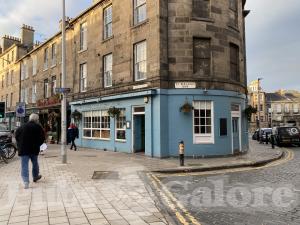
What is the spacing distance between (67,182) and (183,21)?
11155 mm

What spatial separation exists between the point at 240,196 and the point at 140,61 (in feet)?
39.5

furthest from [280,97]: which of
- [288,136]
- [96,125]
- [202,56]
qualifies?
[202,56]

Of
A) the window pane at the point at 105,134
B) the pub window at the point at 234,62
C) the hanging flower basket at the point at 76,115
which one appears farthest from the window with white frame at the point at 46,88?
the pub window at the point at 234,62

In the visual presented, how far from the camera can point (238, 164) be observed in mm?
14203

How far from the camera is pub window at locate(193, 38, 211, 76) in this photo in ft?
57.5

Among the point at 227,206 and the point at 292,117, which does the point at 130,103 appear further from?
the point at 292,117

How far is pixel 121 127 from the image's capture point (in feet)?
65.4

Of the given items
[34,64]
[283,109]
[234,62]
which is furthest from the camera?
[283,109]

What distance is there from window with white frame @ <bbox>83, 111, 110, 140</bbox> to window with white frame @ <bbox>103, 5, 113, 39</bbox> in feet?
17.5

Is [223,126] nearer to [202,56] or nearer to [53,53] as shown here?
[202,56]

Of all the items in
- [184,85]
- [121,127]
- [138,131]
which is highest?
[184,85]

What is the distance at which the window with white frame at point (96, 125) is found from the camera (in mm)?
21625

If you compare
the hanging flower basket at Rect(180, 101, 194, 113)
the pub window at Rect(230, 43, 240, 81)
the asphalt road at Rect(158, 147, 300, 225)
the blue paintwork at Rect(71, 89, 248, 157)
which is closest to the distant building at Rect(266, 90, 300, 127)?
the pub window at Rect(230, 43, 240, 81)

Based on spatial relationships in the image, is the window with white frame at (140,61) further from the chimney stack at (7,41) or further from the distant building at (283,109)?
the distant building at (283,109)
